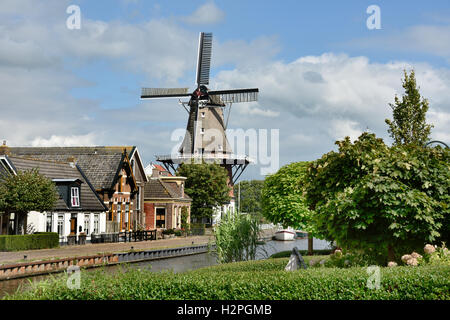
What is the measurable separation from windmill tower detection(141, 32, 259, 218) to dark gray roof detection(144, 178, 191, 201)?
811cm

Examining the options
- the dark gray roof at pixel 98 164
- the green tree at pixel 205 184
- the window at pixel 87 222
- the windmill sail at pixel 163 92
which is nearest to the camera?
the window at pixel 87 222

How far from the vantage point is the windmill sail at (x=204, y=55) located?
64356 mm

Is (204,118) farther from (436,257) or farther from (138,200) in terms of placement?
(436,257)

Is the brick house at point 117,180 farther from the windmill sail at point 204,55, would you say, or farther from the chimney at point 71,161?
the windmill sail at point 204,55

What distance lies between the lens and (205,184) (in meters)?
65.2

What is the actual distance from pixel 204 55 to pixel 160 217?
67.0 feet

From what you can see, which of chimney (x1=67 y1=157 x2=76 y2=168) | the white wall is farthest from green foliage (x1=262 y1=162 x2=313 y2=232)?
chimney (x1=67 y1=157 x2=76 y2=168)

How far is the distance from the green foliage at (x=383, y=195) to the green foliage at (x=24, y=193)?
2198cm

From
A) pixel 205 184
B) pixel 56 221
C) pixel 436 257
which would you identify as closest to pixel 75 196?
pixel 56 221

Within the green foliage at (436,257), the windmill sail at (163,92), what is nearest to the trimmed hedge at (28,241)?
the green foliage at (436,257)

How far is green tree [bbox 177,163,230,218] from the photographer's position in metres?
64.8

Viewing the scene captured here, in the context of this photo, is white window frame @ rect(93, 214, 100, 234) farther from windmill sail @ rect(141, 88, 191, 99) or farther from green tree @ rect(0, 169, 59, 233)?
windmill sail @ rect(141, 88, 191, 99)

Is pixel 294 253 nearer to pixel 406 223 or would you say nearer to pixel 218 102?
pixel 406 223
